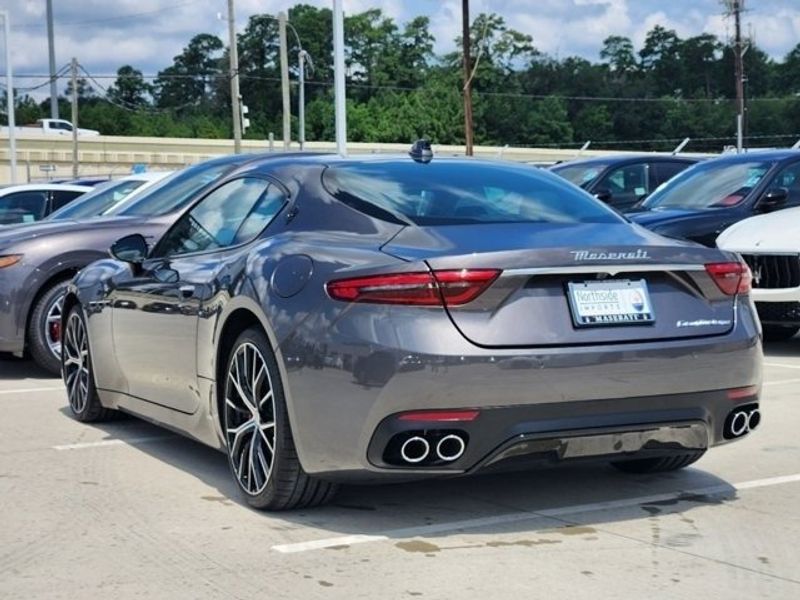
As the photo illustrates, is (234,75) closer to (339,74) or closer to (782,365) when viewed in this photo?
(339,74)

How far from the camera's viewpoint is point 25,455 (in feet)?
22.0

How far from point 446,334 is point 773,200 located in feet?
25.2

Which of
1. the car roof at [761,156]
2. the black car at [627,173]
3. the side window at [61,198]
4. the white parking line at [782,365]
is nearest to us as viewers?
the white parking line at [782,365]

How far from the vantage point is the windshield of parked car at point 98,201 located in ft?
37.6

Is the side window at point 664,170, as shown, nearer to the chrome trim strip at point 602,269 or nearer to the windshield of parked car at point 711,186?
the windshield of parked car at point 711,186

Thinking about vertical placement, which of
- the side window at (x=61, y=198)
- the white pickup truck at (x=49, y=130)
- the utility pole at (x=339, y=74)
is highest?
the white pickup truck at (x=49, y=130)

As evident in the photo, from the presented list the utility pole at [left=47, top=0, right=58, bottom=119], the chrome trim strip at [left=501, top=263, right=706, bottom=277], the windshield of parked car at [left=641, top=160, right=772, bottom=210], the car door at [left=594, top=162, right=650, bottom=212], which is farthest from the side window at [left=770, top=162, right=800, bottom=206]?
the utility pole at [left=47, top=0, right=58, bottom=119]

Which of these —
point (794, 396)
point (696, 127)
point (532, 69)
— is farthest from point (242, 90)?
point (794, 396)

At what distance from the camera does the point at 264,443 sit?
520 centimetres

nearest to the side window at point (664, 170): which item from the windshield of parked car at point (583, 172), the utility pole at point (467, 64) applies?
the windshield of parked car at point (583, 172)

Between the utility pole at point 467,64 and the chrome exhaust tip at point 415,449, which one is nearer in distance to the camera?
the chrome exhaust tip at point 415,449

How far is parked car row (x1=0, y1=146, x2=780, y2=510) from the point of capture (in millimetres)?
4605

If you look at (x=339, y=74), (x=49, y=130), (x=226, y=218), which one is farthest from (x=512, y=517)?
(x=49, y=130)

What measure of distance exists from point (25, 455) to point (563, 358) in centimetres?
339
